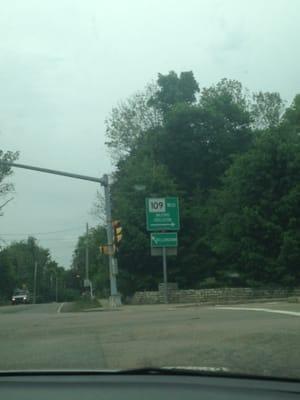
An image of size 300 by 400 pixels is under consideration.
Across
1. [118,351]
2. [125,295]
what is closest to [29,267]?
[125,295]

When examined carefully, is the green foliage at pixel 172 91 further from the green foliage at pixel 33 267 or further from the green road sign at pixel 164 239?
the green foliage at pixel 33 267

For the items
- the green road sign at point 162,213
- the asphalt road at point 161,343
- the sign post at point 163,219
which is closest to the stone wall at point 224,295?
the sign post at point 163,219

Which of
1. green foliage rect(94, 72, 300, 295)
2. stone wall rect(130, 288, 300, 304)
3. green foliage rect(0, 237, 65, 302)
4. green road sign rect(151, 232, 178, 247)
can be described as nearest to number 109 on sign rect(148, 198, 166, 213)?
green road sign rect(151, 232, 178, 247)

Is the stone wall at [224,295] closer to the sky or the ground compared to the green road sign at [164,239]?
closer to the ground

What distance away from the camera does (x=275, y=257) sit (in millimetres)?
35719

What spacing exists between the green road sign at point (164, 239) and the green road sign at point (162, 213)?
0.49 meters

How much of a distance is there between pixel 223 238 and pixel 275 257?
336 centimetres

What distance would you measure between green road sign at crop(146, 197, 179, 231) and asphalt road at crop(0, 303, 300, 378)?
15025mm

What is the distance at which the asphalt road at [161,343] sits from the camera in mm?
8734

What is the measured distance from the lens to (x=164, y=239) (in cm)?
3067

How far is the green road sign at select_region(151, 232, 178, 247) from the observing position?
30.6m

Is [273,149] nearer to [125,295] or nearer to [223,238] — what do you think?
[223,238]

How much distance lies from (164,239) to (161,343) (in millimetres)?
19753

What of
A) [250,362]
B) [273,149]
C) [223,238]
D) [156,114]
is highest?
[156,114]
